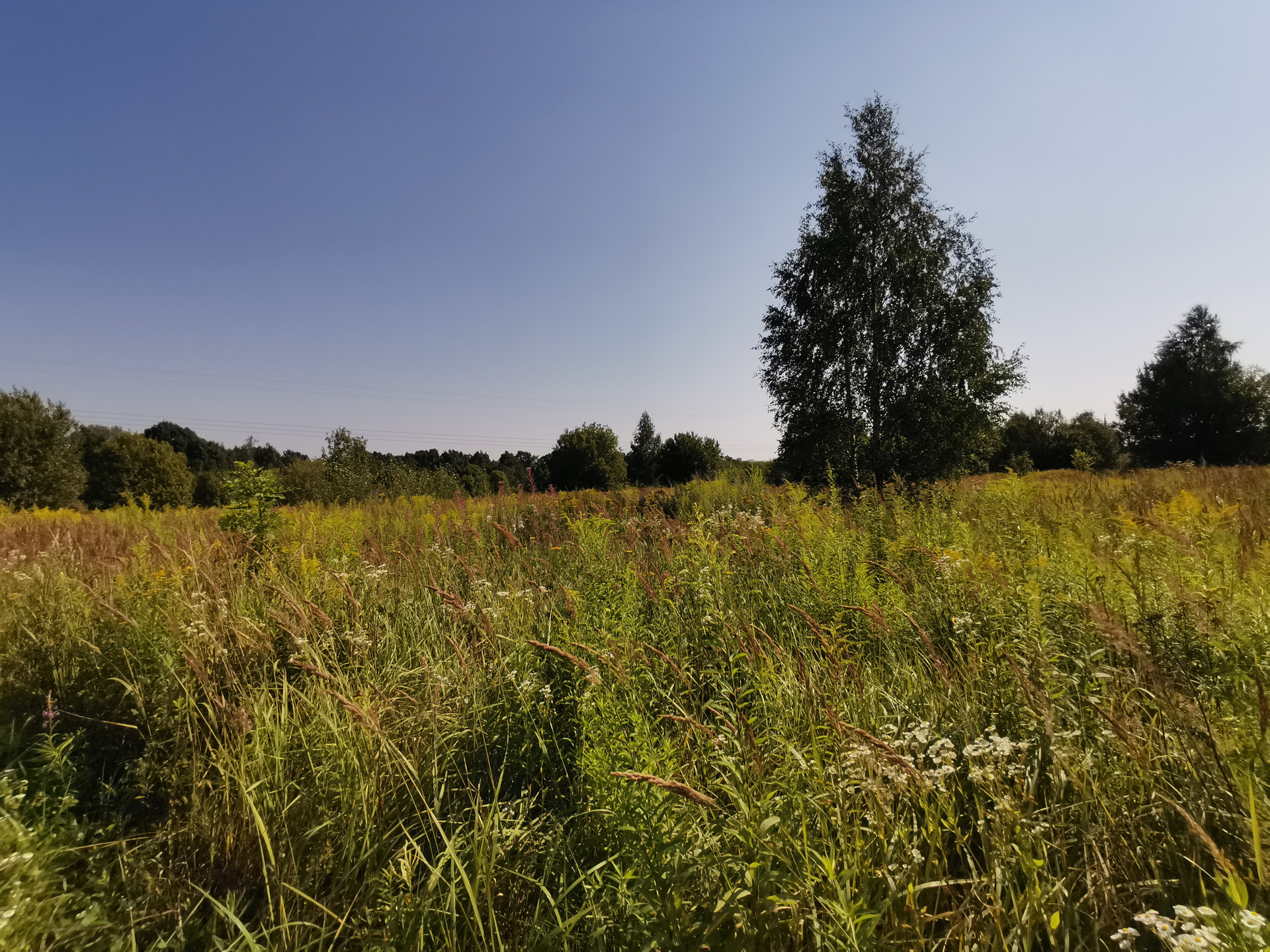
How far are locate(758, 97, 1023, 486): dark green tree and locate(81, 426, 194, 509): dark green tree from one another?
45.3m

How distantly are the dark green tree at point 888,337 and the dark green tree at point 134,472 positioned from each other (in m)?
45.3

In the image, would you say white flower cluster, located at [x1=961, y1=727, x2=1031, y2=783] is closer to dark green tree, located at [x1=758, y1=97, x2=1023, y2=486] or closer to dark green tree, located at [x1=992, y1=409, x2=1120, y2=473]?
dark green tree, located at [x1=758, y1=97, x2=1023, y2=486]

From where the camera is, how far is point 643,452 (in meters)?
57.7

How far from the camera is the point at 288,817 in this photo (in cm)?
206

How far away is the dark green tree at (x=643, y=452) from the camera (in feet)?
183

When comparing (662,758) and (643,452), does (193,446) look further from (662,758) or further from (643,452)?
(662,758)

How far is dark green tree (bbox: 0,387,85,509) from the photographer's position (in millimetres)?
25531

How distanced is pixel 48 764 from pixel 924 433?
55.5 ft

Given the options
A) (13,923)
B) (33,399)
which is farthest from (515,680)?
(33,399)

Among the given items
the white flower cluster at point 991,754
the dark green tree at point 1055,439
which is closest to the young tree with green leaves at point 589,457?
the dark green tree at point 1055,439

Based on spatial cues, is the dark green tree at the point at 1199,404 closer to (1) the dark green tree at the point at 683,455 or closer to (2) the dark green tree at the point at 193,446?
(1) the dark green tree at the point at 683,455

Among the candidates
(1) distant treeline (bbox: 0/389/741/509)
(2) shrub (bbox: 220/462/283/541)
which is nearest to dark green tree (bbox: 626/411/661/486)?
(1) distant treeline (bbox: 0/389/741/509)

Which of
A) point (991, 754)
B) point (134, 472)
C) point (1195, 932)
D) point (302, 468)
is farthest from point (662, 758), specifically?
point (134, 472)

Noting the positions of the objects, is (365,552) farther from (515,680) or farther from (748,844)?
(748,844)
